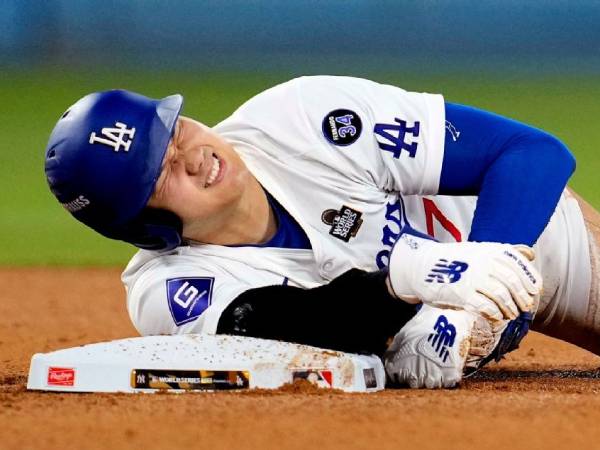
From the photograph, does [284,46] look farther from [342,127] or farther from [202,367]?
[202,367]

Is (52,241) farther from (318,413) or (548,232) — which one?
(318,413)

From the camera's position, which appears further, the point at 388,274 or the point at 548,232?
the point at 548,232

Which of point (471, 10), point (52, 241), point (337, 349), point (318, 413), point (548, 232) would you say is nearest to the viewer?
point (318, 413)

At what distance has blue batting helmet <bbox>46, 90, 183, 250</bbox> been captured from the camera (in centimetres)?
355

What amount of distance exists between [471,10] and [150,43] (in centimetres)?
500

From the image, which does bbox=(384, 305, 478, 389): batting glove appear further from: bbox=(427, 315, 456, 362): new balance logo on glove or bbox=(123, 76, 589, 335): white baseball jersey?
bbox=(123, 76, 589, 335): white baseball jersey

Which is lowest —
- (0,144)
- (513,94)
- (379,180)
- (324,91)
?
(0,144)

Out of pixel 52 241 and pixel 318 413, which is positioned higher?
pixel 318 413

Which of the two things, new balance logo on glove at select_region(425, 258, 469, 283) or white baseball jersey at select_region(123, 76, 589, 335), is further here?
white baseball jersey at select_region(123, 76, 589, 335)

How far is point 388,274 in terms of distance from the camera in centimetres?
329

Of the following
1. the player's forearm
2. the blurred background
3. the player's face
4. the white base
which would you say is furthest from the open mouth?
the blurred background

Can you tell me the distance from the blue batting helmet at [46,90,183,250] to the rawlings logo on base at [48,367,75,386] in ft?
1.66

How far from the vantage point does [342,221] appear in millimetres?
3729

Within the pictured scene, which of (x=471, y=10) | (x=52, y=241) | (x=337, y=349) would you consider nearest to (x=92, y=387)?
(x=337, y=349)
